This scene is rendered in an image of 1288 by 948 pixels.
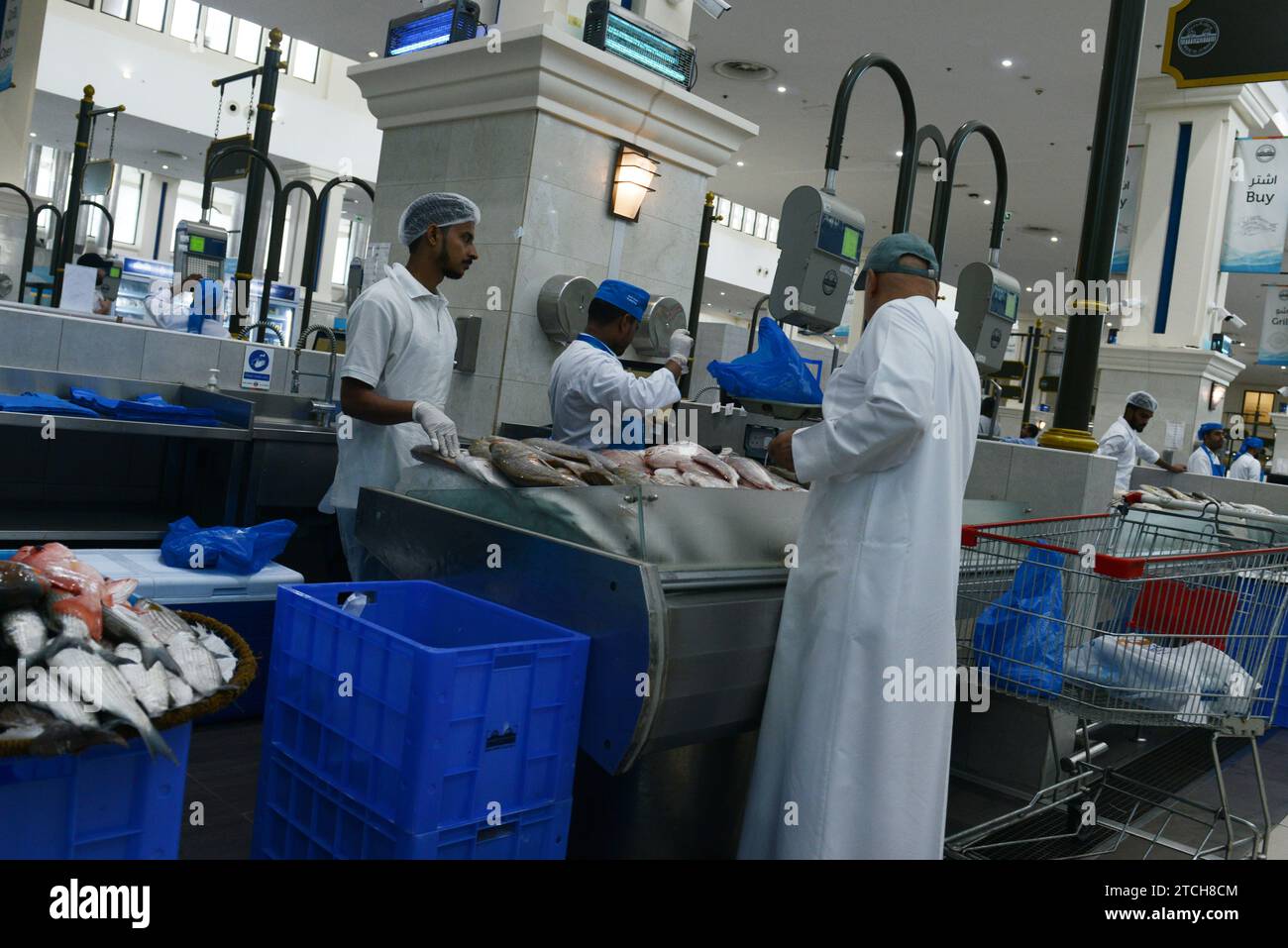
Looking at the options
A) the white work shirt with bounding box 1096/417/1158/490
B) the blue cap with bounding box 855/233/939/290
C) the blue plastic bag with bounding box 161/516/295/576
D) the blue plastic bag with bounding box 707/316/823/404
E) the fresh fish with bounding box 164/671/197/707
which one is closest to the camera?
the fresh fish with bounding box 164/671/197/707

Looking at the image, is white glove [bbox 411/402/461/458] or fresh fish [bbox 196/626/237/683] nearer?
fresh fish [bbox 196/626/237/683]

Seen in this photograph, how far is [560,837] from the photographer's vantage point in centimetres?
215

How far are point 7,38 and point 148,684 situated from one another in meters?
9.62

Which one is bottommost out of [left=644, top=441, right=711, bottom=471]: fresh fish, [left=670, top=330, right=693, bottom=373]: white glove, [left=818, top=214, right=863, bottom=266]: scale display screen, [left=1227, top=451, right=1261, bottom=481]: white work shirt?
[left=644, top=441, right=711, bottom=471]: fresh fish

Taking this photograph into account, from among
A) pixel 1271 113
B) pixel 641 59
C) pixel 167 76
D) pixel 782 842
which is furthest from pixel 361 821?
pixel 167 76

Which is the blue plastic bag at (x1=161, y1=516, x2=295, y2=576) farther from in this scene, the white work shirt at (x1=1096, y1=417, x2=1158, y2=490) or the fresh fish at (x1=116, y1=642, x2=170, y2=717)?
the white work shirt at (x1=1096, y1=417, x2=1158, y2=490)

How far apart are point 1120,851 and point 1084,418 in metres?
1.86

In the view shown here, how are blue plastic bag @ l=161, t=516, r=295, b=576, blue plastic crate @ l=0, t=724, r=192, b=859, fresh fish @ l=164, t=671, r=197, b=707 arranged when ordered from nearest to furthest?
blue plastic crate @ l=0, t=724, r=192, b=859 < fresh fish @ l=164, t=671, r=197, b=707 < blue plastic bag @ l=161, t=516, r=295, b=576

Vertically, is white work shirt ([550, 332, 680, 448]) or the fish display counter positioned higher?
white work shirt ([550, 332, 680, 448])

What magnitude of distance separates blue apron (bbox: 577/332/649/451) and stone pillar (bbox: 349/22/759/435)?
97 centimetres

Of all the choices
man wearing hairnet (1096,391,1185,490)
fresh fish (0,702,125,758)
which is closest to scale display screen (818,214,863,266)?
fresh fish (0,702,125,758)

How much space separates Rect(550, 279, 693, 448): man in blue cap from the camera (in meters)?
3.83

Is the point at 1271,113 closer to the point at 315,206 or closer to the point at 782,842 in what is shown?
the point at 315,206
